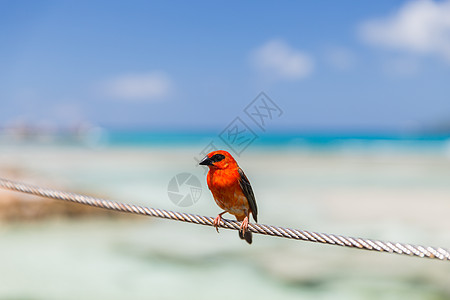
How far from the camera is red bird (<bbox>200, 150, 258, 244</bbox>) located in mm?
2305

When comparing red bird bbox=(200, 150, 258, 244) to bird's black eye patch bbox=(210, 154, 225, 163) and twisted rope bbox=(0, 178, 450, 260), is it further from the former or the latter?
twisted rope bbox=(0, 178, 450, 260)

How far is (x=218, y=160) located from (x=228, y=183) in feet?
0.52

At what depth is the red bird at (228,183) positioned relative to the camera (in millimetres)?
2305

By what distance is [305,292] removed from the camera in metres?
5.77

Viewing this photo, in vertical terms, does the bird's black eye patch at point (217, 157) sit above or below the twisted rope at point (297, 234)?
above

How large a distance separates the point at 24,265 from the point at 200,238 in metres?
3.15

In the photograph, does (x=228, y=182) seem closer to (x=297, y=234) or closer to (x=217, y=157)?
(x=217, y=157)

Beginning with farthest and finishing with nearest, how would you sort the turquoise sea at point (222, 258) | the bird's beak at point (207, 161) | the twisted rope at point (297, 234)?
1. the turquoise sea at point (222, 258)
2. the bird's beak at point (207, 161)
3. the twisted rope at point (297, 234)

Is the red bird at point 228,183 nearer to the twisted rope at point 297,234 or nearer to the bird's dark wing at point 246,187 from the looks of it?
the bird's dark wing at point 246,187

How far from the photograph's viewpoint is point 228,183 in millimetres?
2371

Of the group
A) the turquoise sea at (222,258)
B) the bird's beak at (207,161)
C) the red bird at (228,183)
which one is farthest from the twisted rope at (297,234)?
the turquoise sea at (222,258)

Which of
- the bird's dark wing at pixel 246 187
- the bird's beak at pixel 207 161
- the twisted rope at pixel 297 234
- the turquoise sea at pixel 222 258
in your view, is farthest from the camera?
the turquoise sea at pixel 222 258

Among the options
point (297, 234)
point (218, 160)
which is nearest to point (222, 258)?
point (218, 160)

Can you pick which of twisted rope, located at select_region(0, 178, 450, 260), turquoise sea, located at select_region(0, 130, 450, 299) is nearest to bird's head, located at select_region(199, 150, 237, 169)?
Answer: twisted rope, located at select_region(0, 178, 450, 260)
